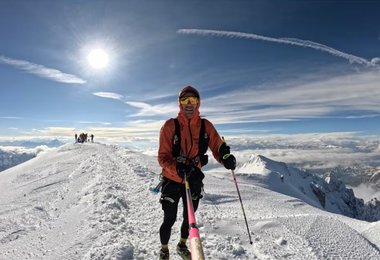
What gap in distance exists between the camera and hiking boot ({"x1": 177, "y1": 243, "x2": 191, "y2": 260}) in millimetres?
6629

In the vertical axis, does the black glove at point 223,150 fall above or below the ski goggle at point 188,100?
below

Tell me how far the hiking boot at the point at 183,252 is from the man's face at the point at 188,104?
2832 millimetres

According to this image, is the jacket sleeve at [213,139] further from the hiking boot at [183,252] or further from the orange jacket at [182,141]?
the hiking boot at [183,252]

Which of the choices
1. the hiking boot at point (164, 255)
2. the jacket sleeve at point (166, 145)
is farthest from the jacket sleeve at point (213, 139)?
the hiking boot at point (164, 255)

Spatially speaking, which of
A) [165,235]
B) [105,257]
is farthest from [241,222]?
[105,257]

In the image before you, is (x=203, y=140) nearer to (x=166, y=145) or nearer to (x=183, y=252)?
(x=166, y=145)

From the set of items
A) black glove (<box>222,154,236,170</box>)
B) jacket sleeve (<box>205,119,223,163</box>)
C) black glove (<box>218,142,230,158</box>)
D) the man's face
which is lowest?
black glove (<box>222,154,236,170</box>)

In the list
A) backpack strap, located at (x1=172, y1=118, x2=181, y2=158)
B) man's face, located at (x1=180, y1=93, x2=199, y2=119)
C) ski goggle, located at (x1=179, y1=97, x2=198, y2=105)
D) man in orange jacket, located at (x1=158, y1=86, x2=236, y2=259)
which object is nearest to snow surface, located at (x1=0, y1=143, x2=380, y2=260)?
man in orange jacket, located at (x1=158, y1=86, x2=236, y2=259)

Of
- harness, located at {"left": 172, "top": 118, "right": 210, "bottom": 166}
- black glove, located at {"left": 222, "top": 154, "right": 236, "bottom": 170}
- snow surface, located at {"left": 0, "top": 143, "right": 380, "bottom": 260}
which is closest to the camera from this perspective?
harness, located at {"left": 172, "top": 118, "right": 210, "bottom": 166}

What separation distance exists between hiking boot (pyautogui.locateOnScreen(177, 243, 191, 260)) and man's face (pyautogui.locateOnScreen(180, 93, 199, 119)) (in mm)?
2832

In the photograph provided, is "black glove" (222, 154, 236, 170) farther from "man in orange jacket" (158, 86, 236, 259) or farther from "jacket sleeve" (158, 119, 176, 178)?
"jacket sleeve" (158, 119, 176, 178)

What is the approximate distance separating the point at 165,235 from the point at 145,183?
999cm

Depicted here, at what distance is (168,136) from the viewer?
6.16 meters

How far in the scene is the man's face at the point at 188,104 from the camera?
628cm
